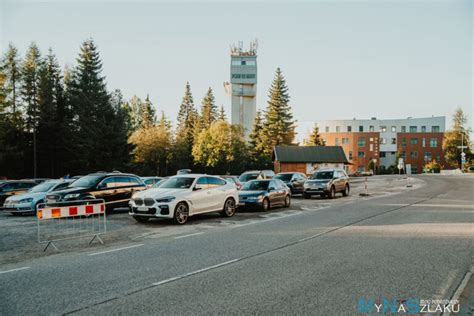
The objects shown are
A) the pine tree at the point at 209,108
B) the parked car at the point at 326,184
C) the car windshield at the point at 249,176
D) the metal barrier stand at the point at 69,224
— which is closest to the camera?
the metal barrier stand at the point at 69,224

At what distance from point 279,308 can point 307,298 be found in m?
0.58

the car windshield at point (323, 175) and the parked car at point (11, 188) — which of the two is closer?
the parked car at point (11, 188)

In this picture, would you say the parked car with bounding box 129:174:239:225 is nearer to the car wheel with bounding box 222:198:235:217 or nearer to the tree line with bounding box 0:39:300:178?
the car wheel with bounding box 222:198:235:217

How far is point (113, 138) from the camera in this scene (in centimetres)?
4841

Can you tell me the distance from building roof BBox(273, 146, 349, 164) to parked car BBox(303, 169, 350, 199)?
34307 mm

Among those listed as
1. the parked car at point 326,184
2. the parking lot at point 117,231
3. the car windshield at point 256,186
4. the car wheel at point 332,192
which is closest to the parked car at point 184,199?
the parking lot at point 117,231

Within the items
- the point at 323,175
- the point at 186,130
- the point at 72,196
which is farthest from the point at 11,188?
the point at 186,130

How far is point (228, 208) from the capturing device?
52.7 ft

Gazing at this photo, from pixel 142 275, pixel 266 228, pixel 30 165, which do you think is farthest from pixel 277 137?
pixel 142 275

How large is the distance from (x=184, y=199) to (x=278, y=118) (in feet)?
211

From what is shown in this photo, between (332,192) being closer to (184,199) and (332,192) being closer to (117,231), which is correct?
(184,199)

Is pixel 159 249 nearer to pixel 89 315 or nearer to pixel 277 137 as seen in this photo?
pixel 89 315

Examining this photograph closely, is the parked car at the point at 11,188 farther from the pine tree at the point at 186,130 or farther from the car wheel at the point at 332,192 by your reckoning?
the pine tree at the point at 186,130

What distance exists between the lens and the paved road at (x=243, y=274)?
5242 mm
